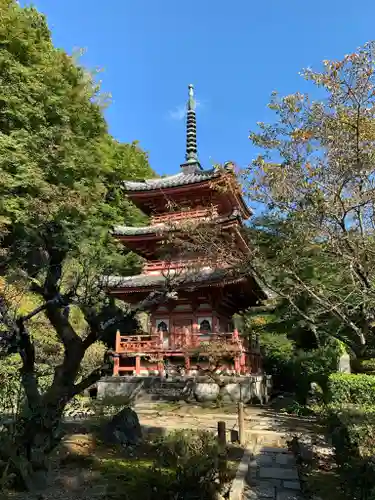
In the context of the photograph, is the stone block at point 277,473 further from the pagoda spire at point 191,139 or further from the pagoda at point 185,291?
the pagoda spire at point 191,139

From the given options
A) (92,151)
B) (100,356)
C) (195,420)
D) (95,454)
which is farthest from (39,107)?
(95,454)

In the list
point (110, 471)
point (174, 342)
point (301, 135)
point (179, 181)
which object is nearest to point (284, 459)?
point (110, 471)

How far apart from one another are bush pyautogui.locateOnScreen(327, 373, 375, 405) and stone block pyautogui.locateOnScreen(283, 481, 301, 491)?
190 inches

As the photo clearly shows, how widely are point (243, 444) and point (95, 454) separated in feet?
10.1

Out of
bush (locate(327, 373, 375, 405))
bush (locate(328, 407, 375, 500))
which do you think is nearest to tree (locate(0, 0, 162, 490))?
bush (locate(327, 373, 375, 405))

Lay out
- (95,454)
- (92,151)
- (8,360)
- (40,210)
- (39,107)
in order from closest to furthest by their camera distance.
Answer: (95,454), (8,360), (40,210), (39,107), (92,151)

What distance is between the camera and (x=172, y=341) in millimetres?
18906

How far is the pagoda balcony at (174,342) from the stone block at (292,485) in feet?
31.1

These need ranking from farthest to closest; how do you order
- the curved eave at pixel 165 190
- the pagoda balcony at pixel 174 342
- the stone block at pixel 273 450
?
the curved eave at pixel 165 190 → the pagoda balcony at pixel 174 342 → the stone block at pixel 273 450

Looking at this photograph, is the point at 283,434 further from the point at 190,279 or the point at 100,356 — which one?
the point at 100,356

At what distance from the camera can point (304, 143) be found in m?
8.58

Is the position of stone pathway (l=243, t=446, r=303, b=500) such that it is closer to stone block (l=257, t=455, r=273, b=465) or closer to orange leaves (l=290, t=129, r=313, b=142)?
stone block (l=257, t=455, r=273, b=465)

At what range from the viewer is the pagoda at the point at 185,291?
1664 centimetres

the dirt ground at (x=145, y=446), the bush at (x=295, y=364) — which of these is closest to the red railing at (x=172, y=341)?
the bush at (x=295, y=364)
